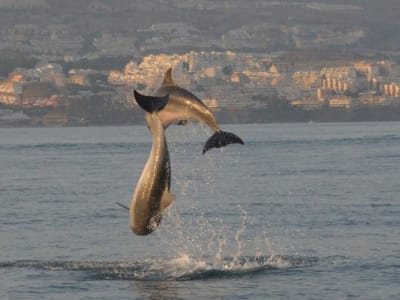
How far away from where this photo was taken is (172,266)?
139 feet

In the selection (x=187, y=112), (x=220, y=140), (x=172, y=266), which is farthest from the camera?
(x=172, y=266)

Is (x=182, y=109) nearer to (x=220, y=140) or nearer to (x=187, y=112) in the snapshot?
(x=187, y=112)

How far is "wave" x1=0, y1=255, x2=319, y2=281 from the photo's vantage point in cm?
4078

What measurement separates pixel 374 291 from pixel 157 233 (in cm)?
1502

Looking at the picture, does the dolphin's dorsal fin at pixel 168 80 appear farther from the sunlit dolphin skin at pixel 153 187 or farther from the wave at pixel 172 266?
the wave at pixel 172 266

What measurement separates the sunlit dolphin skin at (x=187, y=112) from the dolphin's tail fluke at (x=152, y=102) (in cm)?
16

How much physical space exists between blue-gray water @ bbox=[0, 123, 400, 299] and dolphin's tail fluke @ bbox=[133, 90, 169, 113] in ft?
19.1

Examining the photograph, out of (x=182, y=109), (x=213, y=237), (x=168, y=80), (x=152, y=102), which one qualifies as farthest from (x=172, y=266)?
(x=152, y=102)

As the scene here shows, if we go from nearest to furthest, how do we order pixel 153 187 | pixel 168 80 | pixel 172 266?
pixel 168 80
pixel 153 187
pixel 172 266

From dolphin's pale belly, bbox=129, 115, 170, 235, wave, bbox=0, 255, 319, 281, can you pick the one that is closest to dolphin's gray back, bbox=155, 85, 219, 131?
dolphin's pale belly, bbox=129, 115, 170, 235

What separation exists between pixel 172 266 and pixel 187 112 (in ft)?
31.6

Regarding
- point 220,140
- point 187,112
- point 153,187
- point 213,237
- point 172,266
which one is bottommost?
point 213,237

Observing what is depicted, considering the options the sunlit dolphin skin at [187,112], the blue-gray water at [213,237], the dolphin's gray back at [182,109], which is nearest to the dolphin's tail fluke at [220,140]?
the sunlit dolphin skin at [187,112]

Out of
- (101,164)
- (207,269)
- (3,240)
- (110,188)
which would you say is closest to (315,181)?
(110,188)
